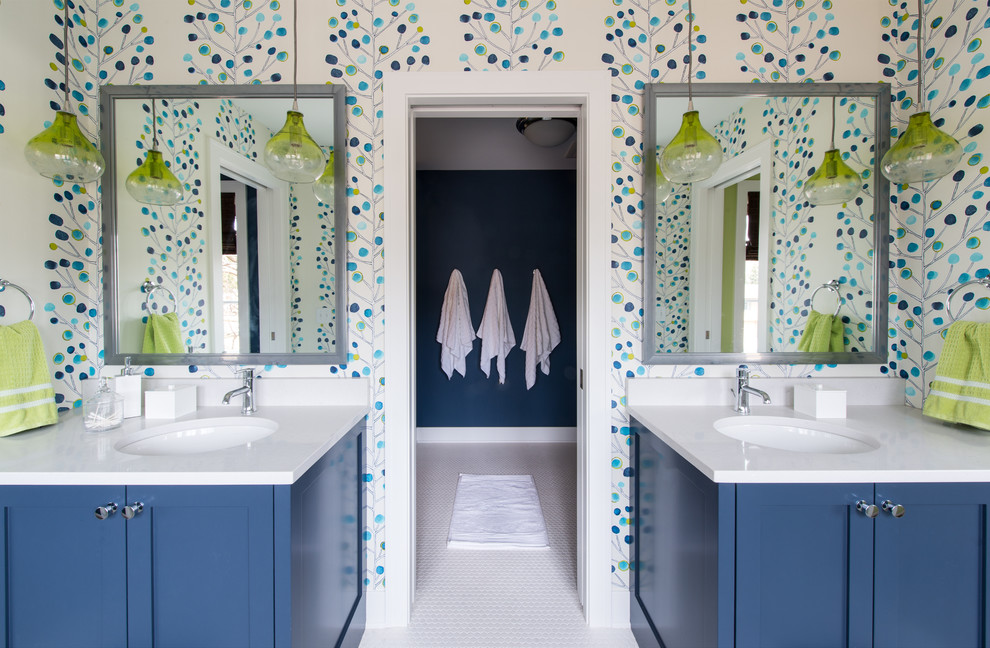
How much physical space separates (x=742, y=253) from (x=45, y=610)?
2.33m

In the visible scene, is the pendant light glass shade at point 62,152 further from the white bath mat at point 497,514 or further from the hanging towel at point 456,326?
the hanging towel at point 456,326

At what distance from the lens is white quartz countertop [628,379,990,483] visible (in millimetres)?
1000

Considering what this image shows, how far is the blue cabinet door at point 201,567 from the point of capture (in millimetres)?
1012

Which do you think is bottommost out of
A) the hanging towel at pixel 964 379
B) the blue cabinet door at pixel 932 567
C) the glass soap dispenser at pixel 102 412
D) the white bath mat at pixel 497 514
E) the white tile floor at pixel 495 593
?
the white tile floor at pixel 495 593

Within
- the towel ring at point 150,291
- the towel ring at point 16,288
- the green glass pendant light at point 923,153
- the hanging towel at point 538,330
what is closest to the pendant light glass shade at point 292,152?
the towel ring at point 150,291

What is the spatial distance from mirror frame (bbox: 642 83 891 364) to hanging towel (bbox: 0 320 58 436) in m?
1.97

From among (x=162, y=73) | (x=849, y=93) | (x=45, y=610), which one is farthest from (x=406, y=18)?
(x=45, y=610)

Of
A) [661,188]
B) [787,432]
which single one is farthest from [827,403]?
[661,188]

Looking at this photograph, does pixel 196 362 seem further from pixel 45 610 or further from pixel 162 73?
pixel 162 73

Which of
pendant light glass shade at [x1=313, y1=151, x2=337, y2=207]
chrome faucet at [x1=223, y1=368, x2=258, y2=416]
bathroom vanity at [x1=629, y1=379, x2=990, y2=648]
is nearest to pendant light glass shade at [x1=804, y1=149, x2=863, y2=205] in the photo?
bathroom vanity at [x1=629, y1=379, x2=990, y2=648]

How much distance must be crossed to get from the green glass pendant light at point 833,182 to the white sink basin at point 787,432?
0.83 meters

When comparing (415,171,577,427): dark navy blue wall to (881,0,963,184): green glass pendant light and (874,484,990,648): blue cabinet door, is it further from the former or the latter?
(874,484,990,648): blue cabinet door

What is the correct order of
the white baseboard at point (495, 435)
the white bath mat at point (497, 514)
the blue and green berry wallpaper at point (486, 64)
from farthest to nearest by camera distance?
the white baseboard at point (495, 435) < the white bath mat at point (497, 514) < the blue and green berry wallpaper at point (486, 64)

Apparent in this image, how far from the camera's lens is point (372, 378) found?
164 cm
